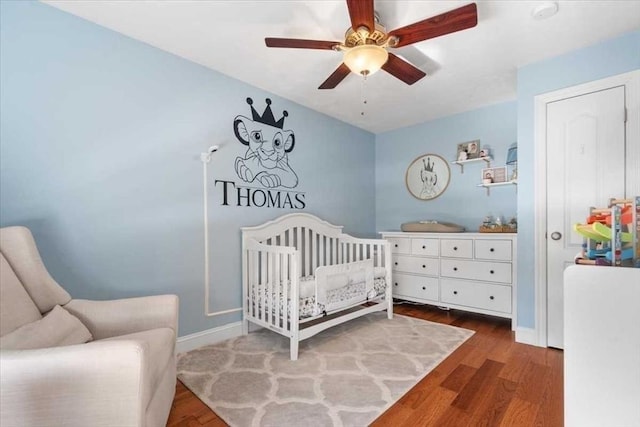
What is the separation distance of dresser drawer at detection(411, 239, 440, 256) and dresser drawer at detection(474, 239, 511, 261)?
0.41 meters

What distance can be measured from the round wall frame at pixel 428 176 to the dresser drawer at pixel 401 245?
73 cm

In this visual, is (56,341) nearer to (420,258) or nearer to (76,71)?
(76,71)

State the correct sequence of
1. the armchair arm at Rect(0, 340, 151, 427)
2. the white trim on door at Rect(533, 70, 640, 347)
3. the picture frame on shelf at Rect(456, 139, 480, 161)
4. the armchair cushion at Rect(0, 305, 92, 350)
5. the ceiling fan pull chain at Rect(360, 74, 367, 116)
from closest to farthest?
the armchair arm at Rect(0, 340, 151, 427) → the armchair cushion at Rect(0, 305, 92, 350) → the white trim on door at Rect(533, 70, 640, 347) → the ceiling fan pull chain at Rect(360, 74, 367, 116) → the picture frame on shelf at Rect(456, 139, 480, 161)

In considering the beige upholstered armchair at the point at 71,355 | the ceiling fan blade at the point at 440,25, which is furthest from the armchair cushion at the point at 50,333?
the ceiling fan blade at the point at 440,25

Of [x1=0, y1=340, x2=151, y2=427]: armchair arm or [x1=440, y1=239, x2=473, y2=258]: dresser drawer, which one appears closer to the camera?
[x1=0, y1=340, x2=151, y2=427]: armchair arm

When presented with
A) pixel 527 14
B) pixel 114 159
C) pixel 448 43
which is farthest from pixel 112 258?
pixel 527 14

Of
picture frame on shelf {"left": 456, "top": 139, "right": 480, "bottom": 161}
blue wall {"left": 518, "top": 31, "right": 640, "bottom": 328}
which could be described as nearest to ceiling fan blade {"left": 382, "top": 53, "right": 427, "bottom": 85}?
blue wall {"left": 518, "top": 31, "right": 640, "bottom": 328}

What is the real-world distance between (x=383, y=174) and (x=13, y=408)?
4015 mm

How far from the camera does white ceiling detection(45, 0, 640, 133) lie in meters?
1.73

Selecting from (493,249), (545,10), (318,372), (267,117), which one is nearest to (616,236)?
(545,10)

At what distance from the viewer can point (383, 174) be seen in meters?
4.21

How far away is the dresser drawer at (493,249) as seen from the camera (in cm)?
273

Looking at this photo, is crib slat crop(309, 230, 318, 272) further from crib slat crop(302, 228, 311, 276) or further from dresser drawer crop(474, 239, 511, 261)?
dresser drawer crop(474, 239, 511, 261)

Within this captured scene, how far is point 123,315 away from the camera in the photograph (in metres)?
1.48
